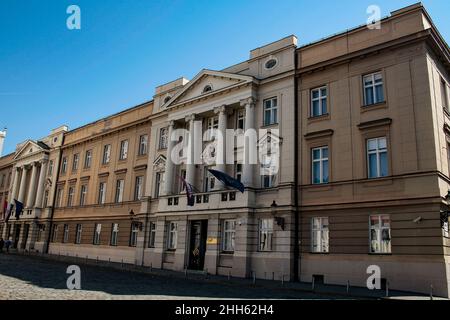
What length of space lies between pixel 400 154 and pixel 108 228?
87.6 feet

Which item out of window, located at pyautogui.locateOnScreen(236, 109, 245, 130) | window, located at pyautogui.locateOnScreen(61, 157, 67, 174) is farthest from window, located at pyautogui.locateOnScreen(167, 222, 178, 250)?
window, located at pyautogui.locateOnScreen(61, 157, 67, 174)

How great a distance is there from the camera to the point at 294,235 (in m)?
23.7

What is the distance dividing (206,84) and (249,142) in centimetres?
648

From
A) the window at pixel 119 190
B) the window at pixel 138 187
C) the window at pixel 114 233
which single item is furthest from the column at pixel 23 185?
the window at pixel 138 187

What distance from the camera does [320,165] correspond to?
23.8 metres

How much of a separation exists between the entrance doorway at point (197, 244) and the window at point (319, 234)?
7.91m

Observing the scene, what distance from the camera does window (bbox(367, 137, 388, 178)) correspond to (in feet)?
70.1

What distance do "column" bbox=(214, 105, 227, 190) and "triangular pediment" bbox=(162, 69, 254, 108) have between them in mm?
1538

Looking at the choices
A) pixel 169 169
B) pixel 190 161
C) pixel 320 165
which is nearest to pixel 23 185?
pixel 169 169

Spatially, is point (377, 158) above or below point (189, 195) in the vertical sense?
above

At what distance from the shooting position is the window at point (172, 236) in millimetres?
29812

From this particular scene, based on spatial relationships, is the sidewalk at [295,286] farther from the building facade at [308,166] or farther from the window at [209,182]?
the window at [209,182]

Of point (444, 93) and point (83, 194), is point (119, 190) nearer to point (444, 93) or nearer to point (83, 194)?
point (83, 194)

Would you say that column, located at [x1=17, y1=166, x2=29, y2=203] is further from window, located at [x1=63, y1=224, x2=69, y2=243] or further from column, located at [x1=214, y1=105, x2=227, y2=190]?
column, located at [x1=214, y1=105, x2=227, y2=190]
